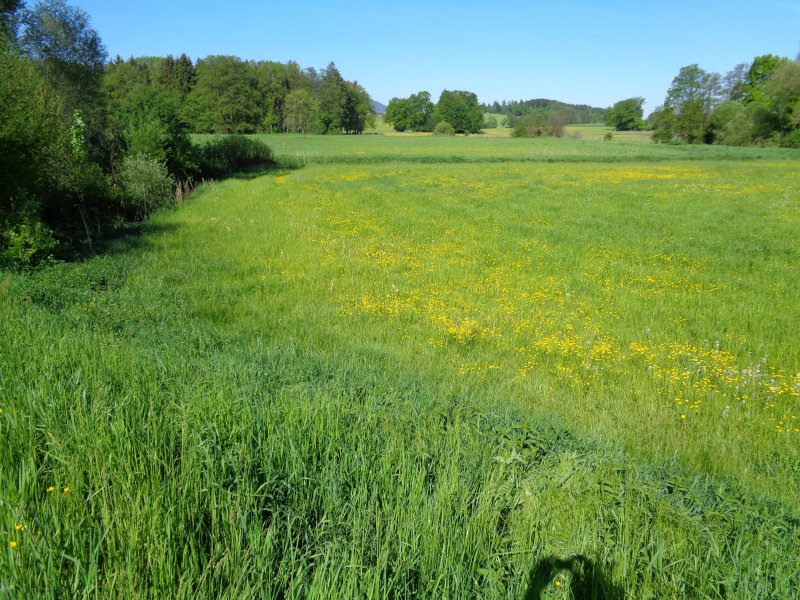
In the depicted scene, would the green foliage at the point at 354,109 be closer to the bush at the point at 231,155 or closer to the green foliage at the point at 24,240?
the bush at the point at 231,155

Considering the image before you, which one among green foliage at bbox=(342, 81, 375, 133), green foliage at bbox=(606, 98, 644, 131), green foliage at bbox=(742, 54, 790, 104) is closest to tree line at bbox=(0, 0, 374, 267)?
green foliage at bbox=(342, 81, 375, 133)

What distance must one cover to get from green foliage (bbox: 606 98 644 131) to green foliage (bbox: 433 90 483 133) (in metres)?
44.8

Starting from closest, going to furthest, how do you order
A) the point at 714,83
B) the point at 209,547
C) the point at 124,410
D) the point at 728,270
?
the point at 209,547, the point at 124,410, the point at 728,270, the point at 714,83

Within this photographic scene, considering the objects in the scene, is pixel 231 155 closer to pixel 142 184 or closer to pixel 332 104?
pixel 142 184

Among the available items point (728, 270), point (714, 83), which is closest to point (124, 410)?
point (728, 270)

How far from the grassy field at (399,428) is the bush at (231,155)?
2155cm

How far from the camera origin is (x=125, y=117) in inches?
912

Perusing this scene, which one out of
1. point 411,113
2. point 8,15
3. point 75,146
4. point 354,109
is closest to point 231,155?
point 8,15

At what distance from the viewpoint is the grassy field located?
7.68 feet

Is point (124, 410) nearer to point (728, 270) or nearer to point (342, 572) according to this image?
point (342, 572)

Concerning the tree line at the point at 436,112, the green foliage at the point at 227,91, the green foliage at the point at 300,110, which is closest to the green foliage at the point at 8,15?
the green foliage at the point at 227,91

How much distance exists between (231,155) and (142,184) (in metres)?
17.8

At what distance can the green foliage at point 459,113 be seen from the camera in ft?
451

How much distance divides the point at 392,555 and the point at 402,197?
2034cm
